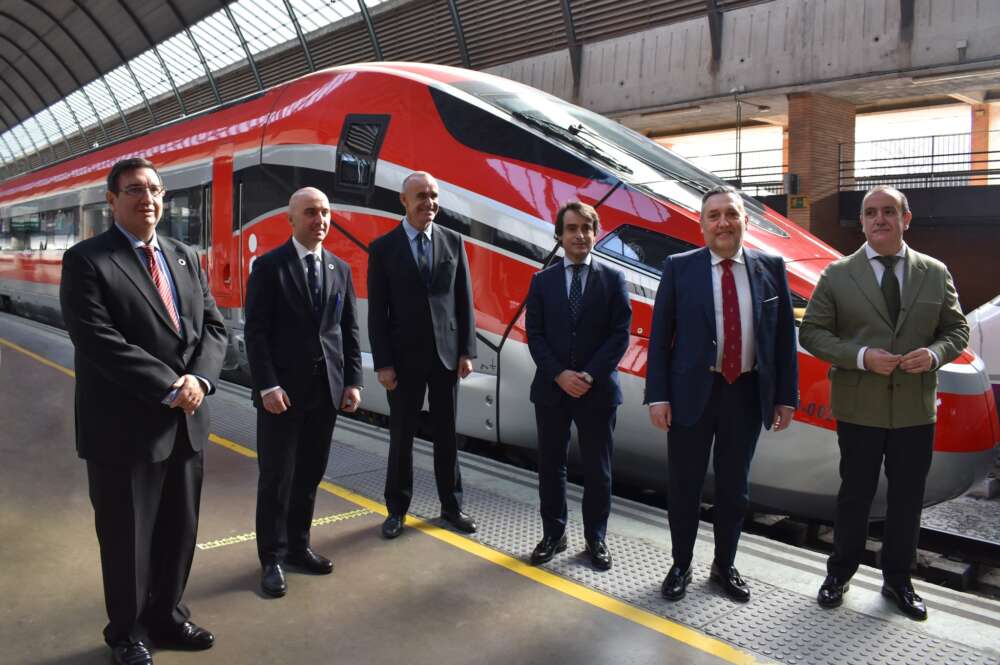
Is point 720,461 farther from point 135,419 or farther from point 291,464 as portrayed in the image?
point 135,419

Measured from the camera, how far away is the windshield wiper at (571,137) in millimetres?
4676

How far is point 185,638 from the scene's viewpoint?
2770 mm

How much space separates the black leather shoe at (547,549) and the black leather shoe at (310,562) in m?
0.86

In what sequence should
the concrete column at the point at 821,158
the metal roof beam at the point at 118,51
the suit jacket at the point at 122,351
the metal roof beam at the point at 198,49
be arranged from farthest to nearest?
the metal roof beam at the point at 118,51
the metal roof beam at the point at 198,49
the concrete column at the point at 821,158
the suit jacket at the point at 122,351

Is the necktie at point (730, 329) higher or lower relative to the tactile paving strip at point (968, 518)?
higher

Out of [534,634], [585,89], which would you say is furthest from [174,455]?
[585,89]

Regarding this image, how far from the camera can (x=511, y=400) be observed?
4691mm

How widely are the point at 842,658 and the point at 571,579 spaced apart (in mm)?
1062

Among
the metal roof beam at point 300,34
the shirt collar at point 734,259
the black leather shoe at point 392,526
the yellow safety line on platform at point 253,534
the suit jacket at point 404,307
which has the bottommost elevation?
the yellow safety line on platform at point 253,534

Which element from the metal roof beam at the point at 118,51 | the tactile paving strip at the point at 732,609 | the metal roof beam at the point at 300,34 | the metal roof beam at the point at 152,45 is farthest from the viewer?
the metal roof beam at the point at 118,51

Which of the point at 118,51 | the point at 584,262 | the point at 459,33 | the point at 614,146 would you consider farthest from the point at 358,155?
the point at 118,51

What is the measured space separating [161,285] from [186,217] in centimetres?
549

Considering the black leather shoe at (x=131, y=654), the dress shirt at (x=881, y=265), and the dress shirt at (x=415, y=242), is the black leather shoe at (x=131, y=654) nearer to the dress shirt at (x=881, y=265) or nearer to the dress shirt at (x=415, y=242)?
the dress shirt at (x=415, y=242)

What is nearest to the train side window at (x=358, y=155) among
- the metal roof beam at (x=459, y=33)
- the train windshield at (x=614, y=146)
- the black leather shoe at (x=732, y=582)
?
the train windshield at (x=614, y=146)
